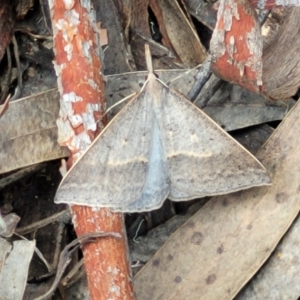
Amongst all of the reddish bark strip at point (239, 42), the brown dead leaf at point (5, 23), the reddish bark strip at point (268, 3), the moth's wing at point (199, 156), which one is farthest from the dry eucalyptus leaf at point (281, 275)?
the brown dead leaf at point (5, 23)

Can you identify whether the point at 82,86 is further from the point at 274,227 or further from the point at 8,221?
the point at 274,227

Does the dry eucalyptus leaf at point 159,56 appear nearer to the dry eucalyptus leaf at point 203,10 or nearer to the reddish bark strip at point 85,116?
the dry eucalyptus leaf at point 203,10

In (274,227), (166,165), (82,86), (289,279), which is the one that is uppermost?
(82,86)

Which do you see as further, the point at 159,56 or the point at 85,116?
the point at 159,56

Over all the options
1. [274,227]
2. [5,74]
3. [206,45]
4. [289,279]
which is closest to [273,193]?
[274,227]

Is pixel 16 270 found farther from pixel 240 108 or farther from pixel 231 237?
pixel 240 108

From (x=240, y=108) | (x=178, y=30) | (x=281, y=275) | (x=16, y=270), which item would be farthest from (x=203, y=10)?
(x=16, y=270)

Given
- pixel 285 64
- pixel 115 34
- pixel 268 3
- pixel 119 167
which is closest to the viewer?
pixel 268 3
